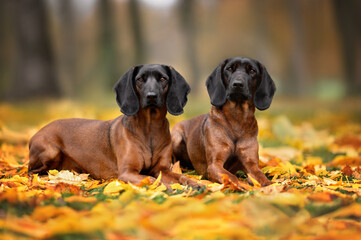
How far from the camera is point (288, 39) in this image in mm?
26625

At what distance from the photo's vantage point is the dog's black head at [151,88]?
15.6ft

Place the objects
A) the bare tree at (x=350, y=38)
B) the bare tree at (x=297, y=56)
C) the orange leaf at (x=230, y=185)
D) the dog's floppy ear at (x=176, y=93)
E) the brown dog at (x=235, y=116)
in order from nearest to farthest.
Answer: the orange leaf at (x=230, y=185)
the dog's floppy ear at (x=176, y=93)
the brown dog at (x=235, y=116)
the bare tree at (x=350, y=38)
the bare tree at (x=297, y=56)

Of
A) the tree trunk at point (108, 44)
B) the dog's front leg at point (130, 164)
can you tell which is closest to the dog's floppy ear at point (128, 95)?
the dog's front leg at point (130, 164)

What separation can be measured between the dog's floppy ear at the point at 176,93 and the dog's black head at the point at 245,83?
414mm

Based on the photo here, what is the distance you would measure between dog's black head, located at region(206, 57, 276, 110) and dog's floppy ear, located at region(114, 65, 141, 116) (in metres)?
0.96

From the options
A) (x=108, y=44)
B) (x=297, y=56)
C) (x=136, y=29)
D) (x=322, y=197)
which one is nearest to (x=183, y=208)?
(x=322, y=197)

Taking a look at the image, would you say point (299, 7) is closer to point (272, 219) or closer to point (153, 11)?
point (153, 11)

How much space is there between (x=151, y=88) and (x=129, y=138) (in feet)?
2.22

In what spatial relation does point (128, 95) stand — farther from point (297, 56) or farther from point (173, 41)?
point (173, 41)

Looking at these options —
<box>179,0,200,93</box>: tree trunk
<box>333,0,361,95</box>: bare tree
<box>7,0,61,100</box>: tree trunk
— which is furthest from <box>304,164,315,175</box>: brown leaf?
<box>179,0,200,93</box>: tree trunk

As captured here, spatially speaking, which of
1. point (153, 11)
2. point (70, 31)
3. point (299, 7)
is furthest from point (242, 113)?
point (153, 11)

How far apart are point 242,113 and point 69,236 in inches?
115

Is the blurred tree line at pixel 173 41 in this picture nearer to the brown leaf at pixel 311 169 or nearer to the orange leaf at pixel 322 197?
the brown leaf at pixel 311 169

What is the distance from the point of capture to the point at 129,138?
16.1ft
